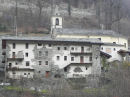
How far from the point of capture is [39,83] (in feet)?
122

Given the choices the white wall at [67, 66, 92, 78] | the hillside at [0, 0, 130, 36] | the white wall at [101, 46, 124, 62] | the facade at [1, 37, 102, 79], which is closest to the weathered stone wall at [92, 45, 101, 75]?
the facade at [1, 37, 102, 79]

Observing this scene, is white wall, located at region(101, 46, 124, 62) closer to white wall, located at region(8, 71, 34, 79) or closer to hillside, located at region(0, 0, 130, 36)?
white wall, located at region(8, 71, 34, 79)

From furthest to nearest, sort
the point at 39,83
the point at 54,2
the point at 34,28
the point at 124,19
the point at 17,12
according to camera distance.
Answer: the point at 124,19 < the point at 54,2 < the point at 17,12 < the point at 34,28 < the point at 39,83

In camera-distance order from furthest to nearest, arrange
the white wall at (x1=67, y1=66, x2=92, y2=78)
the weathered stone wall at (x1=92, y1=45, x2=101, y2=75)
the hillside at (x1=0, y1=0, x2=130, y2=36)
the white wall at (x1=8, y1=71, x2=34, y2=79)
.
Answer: the hillside at (x1=0, y1=0, x2=130, y2=36) < the weathered stone wall at (x1=92, y1=45, x2=101, y2=75) < the white wall at (x1=67, y1=66, x2=92, y2=78) < the white wall at (x1=8, y1=71, x2=34, y2=79)

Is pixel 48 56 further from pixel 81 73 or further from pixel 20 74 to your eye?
pixel 81 73

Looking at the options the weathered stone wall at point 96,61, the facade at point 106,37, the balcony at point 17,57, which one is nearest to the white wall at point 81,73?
the weathered stone wall at point 96,61

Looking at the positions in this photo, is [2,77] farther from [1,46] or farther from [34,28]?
[34,28]

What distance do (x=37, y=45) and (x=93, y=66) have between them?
26.0 feet

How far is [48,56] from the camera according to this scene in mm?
41219

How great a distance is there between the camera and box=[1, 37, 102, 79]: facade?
40.3 metres

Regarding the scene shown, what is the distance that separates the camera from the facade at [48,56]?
40.3 meters

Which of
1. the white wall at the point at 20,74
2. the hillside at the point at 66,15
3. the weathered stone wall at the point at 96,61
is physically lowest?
the white wall at the point at 20,74

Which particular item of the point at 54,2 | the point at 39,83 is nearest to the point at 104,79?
the point at 39,83

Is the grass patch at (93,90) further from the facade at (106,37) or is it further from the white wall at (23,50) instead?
the facade at (106,37)
